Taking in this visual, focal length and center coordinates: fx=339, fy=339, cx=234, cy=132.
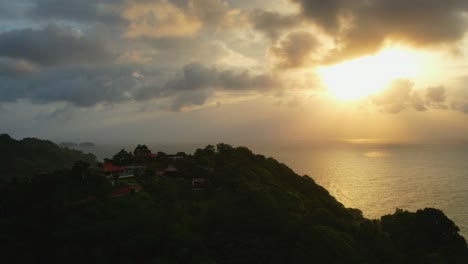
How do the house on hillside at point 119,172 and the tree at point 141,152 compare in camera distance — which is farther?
the tree at point 141,152

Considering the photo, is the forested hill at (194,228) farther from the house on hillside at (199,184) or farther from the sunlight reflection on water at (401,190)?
the sunlight reflection on water at (401,190)

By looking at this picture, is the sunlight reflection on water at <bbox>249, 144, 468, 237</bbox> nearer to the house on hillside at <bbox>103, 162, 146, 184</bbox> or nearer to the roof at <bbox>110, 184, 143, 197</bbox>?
the house on hillside at <bbox>103, 162, 146, 184</bbox>

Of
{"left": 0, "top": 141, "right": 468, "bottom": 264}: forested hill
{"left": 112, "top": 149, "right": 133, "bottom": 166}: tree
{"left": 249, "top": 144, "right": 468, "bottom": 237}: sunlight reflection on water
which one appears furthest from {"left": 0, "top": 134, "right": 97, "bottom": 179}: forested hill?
{"left": 249, "top": 144, "right": 468, "bottom": 237}: sunlight reflection on water

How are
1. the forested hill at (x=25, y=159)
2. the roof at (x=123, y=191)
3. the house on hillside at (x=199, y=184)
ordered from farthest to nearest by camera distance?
1. the forested hill at (x=25, y=159)
2. the house on hillside at (x=199, y=184)
3. the roof at (x=123, y=191)

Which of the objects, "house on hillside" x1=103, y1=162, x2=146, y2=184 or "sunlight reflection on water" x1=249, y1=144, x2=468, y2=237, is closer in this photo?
"house on hillside" x1=103, y1=162, x2=146, y2=184

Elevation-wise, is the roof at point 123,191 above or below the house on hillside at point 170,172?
below

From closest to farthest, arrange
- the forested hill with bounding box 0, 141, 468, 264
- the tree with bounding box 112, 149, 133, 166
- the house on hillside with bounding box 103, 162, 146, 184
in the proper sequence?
the forested hill with bounding box 0, 141, 468, 264 → the house on hillside with bounding box 103, 162, 146, 184 → the tree with bounding box 112, 149, 133, 166

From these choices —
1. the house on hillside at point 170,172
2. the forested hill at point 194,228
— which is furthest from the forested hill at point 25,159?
the forested hill at point 194,228

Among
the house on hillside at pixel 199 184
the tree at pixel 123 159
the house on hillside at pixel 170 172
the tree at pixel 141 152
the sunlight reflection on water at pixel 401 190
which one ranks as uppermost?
the tree at pixel 141 152

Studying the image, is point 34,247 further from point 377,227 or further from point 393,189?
point 393,189
